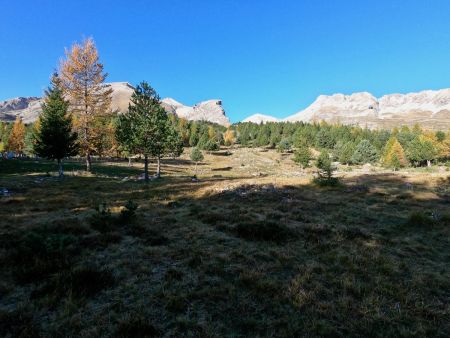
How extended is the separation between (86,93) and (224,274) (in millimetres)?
36660

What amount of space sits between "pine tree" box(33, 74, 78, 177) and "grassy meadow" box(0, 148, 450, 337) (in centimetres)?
1900

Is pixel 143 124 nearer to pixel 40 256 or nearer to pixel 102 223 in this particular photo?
pixel 102 223

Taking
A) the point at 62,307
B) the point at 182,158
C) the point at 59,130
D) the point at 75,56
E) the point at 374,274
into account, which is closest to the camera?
the point at 62,307

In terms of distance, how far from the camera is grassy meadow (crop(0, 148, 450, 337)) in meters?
5.49

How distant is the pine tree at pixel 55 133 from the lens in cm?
3200

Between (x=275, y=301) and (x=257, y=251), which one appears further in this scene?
(x=257, y=251)

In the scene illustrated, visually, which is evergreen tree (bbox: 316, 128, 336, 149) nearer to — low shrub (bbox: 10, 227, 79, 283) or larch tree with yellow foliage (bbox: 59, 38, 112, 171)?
larch tree with yellow foliage (bbox: 59, 38, 112, 171)

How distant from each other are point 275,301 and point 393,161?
8131 cm

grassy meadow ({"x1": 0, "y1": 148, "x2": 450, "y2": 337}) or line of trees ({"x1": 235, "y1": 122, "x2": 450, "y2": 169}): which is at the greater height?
line of trees ({"x1": 235, "y1": 122, "x2": 450, "y2": 169})

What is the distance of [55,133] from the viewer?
32000mm

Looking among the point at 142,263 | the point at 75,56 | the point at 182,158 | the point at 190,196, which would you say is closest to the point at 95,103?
the point at 75,56

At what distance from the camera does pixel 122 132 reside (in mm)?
34000

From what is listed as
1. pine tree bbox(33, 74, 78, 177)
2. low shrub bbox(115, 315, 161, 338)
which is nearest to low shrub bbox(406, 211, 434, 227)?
low shrub bbox(115, 315, 161, 338)

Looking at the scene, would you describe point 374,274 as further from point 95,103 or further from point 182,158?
point 182,158
